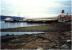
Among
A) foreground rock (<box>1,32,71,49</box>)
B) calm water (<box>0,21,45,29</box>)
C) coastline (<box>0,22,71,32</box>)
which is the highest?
calm water (<box>0,21,45,29</box>)

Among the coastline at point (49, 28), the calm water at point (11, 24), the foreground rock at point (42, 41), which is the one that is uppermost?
the calm water at point (11, 24)

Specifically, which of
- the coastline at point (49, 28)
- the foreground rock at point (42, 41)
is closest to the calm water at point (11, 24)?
the coastline at point (49, 28)

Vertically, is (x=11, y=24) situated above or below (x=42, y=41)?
above

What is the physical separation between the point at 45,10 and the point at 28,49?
63cm

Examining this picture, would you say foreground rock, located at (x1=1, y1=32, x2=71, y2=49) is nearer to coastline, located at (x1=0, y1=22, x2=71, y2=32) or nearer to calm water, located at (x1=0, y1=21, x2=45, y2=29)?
coastline, located at (x1=0, y1=22, x2=71, y2=32)

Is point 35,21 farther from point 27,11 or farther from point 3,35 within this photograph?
point 3,35

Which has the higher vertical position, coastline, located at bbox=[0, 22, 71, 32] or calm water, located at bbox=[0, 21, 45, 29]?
calm water, located at bbox=[0, 21, 45, 29]

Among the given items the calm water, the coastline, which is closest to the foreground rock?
the coastline

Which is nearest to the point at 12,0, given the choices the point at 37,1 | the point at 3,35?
the point at 37,1

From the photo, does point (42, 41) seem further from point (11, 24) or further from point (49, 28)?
point (11, 24)

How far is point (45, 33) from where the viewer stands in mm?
2342

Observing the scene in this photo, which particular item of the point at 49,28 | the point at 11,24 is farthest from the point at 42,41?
the point at 11,24

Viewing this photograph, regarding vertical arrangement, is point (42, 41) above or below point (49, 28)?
below

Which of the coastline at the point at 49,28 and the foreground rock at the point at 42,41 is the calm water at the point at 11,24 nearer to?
the coastline at the point at 49,28
